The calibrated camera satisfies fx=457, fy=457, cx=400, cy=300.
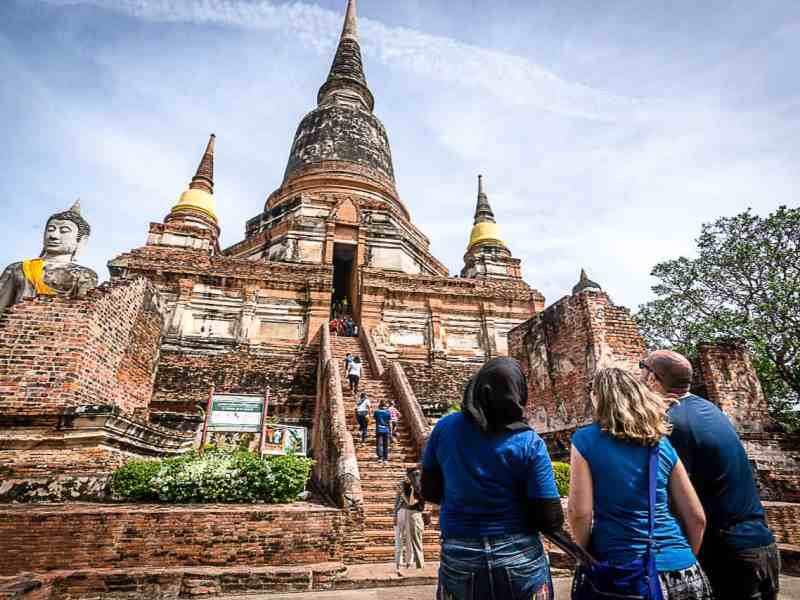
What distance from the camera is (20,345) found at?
7.90 metres

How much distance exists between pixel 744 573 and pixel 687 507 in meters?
0.56

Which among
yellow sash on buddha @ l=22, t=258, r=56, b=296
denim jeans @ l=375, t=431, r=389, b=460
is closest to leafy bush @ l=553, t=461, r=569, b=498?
denim jeans @ l=375, t=431, r=389, b=460

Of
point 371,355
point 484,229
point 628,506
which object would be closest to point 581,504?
point 628,506

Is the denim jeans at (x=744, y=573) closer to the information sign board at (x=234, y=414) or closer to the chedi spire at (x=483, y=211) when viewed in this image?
the information sign board at (x=234, y=414)

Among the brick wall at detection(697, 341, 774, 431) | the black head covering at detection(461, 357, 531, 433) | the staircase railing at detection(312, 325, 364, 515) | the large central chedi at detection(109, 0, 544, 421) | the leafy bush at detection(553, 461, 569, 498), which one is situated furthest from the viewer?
the large central chedi at detection(109, 0, 544, 421)

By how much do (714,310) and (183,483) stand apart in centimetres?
1934

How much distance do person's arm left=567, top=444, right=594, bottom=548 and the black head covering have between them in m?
0.30

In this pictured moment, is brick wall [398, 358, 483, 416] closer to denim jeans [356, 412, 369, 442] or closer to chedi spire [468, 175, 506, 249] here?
denim jeans [356, 412, 369, 442]

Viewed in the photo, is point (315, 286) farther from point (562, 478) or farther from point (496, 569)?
point (496, 569)

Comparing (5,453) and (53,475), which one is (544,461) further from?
(5,453)

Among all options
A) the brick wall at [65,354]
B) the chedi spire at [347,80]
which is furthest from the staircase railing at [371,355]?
the chedi spire at [347,80]

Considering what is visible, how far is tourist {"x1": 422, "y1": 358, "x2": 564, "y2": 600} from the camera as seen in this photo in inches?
73.7

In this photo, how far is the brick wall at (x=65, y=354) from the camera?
761 centimetres

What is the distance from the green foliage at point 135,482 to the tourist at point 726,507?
21.8 feet
